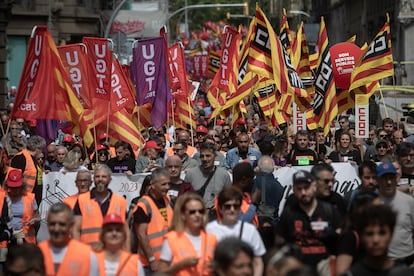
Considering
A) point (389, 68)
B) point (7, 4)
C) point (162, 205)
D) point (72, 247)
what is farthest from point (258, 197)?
point (7, 4)

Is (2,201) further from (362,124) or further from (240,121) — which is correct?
(240,121)

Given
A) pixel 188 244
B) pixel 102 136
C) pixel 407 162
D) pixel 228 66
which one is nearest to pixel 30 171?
pixel 102 136

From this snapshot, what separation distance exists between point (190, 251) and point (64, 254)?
2.96 ft

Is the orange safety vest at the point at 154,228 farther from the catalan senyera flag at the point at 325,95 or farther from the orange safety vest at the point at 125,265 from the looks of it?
the catalan senyera flag at the point at 325,95

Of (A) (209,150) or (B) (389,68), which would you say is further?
(B) (389,68)

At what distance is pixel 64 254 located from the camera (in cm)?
856

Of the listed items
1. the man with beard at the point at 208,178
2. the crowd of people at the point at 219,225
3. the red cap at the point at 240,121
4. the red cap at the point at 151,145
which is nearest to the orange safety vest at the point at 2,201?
the crowd of people at the point at 219,225

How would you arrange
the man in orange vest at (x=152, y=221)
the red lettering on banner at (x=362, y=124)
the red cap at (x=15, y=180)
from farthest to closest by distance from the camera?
1. the red lettering on banner at (x=362, y=124)
2. the red cap at (x=15, y=180)
3. the man in orange vest at (x=152, y=221)

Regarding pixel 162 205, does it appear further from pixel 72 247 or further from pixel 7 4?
pixel 7 4

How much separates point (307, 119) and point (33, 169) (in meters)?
7.06

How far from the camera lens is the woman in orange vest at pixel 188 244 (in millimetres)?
8688

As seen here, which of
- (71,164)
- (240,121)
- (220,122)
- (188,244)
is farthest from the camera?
(220,122)

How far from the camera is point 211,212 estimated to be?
11.8 meters

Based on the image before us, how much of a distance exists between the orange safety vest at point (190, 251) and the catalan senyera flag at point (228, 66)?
41.6 ft
